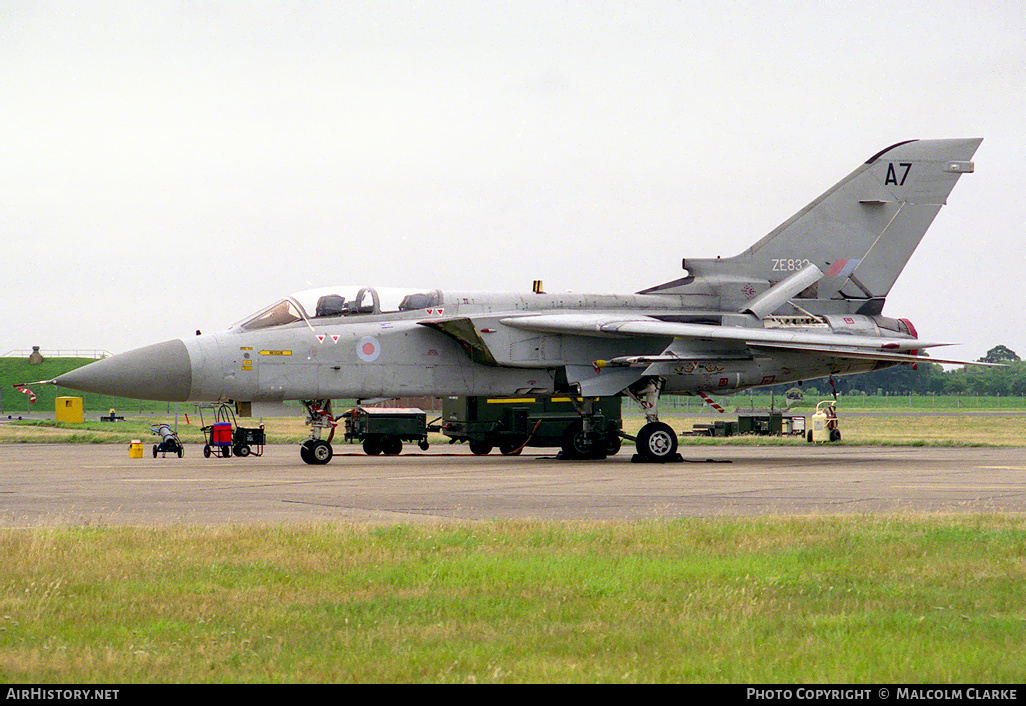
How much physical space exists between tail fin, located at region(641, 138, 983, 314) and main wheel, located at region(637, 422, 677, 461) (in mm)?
3227

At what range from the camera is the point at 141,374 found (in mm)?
18297

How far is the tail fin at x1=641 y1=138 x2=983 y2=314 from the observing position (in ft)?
73.9

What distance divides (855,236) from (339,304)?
10712 mm

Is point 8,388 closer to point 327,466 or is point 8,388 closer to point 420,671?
point 327,466

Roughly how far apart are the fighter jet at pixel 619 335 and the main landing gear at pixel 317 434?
0.03 m

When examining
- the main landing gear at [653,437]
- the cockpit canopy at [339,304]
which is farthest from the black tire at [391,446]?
the main landing gear at [653,437]

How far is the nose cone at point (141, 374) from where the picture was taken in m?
18.2

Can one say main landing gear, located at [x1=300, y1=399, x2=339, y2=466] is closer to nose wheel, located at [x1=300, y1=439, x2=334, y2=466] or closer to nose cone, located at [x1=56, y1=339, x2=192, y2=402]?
nose wheel, located at [x1=300, y1=439, x2=334, y2=466]

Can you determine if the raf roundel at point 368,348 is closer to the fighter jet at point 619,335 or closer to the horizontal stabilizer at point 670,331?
the fighter jet at point 619,335

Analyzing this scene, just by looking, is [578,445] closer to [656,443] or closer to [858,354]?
[656,443]

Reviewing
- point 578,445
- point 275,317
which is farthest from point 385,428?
point 275,317

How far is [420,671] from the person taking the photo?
4625 millimetres

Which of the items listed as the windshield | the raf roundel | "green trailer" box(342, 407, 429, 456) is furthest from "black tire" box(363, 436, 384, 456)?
the windshield
